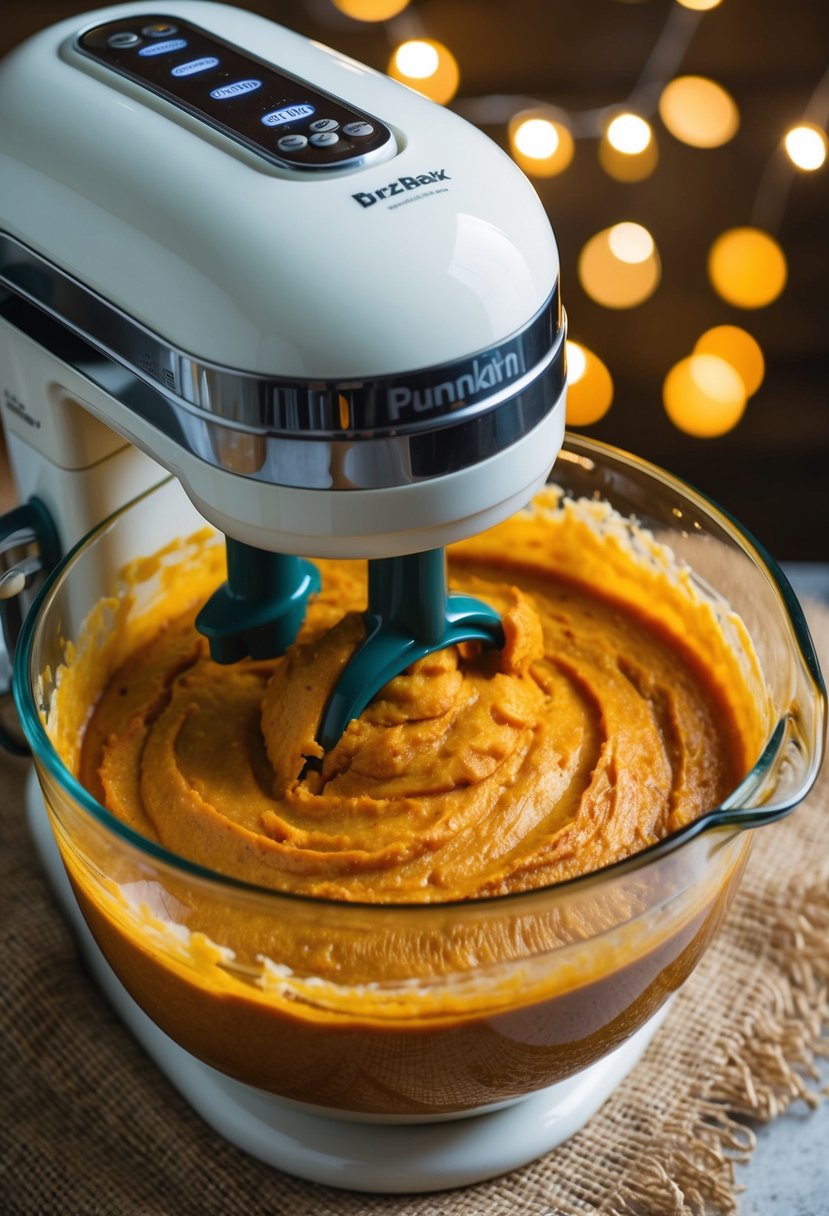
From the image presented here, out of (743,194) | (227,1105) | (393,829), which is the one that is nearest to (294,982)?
(393,829)

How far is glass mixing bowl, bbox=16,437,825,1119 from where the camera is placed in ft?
2.91

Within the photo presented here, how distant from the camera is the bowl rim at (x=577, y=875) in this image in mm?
836

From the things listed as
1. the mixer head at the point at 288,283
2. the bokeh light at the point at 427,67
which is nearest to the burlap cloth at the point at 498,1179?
the mixer head at the point at 288,283

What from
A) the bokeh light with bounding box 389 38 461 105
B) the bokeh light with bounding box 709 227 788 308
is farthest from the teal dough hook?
the bokeh light with bounding box 709 227 788 308

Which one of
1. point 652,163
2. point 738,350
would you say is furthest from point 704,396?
point 652,163

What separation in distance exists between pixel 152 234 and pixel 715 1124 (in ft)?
2.77

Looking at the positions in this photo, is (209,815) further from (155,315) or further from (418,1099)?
(155,315)

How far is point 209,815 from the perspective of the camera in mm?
1016

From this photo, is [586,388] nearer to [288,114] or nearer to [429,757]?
[429,757]

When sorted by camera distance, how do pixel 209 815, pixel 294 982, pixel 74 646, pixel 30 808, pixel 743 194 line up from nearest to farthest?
pixel 294 982, pixel 209 815, pixel 74 646, pixel 30 808, pixel 743 194

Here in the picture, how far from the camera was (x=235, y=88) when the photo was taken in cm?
89

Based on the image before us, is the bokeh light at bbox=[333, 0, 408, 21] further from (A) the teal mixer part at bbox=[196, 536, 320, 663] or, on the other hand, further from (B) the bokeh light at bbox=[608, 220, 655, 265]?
(A) the teal mixer part at bbox=[196, 536, 320, 663]

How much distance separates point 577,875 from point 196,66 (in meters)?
0.60

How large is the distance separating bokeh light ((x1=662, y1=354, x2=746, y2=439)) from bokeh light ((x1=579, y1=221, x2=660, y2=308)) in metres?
0.13
